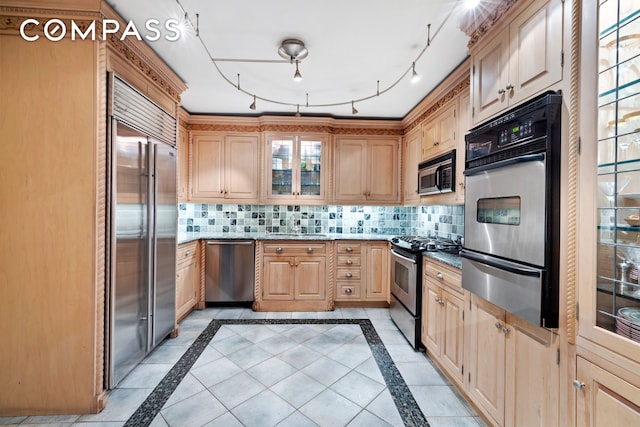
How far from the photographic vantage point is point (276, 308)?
3.42 meters

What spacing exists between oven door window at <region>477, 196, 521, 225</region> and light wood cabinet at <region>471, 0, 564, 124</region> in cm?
49

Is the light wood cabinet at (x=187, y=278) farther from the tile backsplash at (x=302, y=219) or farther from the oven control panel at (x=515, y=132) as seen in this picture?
the oven control panel at (x=515, y=132)

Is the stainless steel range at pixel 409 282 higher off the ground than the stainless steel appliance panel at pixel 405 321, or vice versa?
the stainless steel range at pixel 409 282

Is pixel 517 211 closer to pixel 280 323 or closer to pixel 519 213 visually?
pixel 519 213

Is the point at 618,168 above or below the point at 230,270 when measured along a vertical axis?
above

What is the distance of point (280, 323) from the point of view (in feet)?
10.0

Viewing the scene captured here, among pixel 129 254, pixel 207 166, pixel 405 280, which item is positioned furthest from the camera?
pixel 207 166

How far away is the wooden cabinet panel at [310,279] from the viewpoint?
342 centimetres

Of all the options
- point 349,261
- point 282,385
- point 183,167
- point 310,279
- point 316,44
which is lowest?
point 282,385

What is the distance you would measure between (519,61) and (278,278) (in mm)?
2985

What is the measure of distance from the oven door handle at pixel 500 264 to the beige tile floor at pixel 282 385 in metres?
1.00

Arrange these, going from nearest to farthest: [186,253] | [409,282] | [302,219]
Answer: [409,282] → [186,253] → [302,219]

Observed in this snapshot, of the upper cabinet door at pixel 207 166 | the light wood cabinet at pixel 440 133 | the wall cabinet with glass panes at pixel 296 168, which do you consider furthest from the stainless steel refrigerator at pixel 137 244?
the light wood cabinet at pixel 440 133

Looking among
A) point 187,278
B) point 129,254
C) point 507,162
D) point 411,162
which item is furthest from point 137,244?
point 411,162
